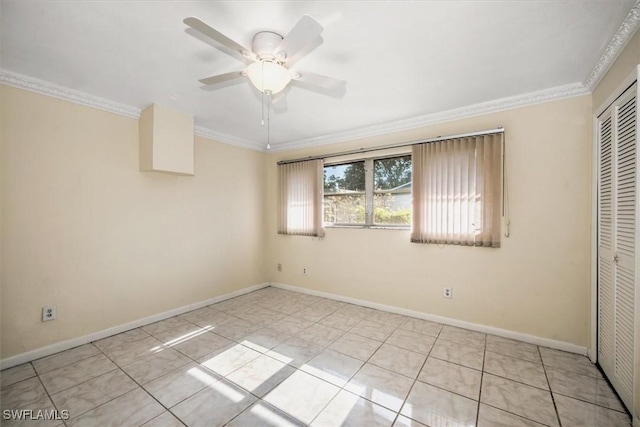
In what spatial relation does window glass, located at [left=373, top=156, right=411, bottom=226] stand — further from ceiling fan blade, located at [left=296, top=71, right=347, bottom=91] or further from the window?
ceiling fan blade, located at [left=296, top=71, right=347, bottom=91]

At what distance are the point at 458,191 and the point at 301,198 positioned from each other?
7.37 ft

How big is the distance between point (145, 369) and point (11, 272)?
4.73 feet

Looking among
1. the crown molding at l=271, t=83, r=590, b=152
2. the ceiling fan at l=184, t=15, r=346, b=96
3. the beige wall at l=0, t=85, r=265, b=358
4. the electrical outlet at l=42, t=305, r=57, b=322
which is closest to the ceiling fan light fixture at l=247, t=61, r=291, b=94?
the ceiling fan at l=184, t=15, r=346, b=96

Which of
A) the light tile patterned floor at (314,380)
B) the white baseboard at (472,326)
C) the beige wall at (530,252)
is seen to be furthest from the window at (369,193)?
the light tile patterned floor at (314,380)

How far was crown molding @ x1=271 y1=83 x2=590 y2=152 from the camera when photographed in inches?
98.2

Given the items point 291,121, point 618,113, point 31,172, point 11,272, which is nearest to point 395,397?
point 618,113

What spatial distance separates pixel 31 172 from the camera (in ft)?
7.84

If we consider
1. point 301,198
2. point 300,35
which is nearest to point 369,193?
point 301,198

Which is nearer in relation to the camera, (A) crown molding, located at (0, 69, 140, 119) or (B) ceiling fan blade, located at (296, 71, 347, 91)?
(B) ceiling fan blade, located at (296, 71, 347, 91)

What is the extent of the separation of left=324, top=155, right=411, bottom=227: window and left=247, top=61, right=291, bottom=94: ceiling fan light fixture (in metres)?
2.16

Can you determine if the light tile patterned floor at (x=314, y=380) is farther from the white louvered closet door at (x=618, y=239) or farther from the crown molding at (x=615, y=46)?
the crown molding at (x=615, y=46)

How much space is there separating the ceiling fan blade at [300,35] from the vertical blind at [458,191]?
217 centimetres

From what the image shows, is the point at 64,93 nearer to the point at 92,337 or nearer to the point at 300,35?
the point at 92,337

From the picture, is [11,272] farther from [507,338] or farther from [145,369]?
[507,338]
